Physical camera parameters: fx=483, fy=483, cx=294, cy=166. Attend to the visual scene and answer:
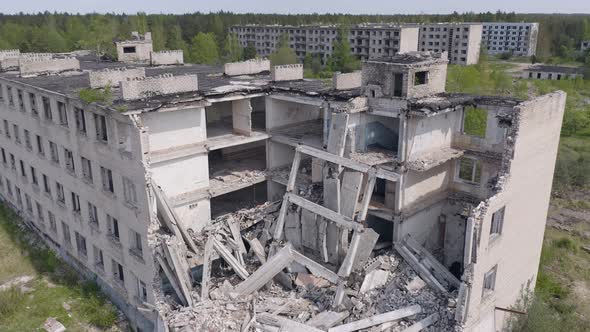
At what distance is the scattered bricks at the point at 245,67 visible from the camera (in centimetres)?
3250

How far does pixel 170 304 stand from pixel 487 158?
1580 centimetres

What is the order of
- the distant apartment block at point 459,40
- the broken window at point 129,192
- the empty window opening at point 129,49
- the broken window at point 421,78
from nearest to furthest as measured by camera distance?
the broken window at point 129,192
the broken window at point 421,78
the empty window opening at point 129,49
the distant apartment block at point 459,40

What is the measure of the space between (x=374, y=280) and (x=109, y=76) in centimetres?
1746

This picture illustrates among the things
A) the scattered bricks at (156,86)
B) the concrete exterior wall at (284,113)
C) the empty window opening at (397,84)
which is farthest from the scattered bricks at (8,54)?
the empty window opening at (397,84)

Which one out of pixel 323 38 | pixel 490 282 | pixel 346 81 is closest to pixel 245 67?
pixel 346 81

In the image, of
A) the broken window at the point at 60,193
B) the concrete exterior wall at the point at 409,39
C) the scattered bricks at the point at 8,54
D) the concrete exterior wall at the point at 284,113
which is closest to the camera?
the broken window at the point at 60,193

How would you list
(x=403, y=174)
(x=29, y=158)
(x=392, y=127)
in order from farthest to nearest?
(x=29, y=158)
(x=392, y=127)
(x=403, y=174)

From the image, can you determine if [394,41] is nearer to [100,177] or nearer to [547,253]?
[547,253]

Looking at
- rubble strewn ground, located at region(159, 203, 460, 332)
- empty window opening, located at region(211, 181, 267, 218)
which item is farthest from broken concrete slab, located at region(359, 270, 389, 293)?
empty window opening, located at region(211, 181, 267, 218)

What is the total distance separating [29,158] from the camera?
98.2ft

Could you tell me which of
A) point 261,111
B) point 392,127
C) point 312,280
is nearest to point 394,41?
point 261,111

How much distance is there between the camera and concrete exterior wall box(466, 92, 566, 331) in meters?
18.1

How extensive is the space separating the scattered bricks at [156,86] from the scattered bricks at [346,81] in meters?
7.47

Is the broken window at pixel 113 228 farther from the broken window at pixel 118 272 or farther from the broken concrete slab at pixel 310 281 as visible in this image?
the broken concrete slab at pixel 310 281
